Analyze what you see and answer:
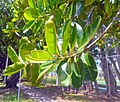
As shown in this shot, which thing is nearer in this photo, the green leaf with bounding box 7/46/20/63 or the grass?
the green leaf with bounding box 7/46/20/63

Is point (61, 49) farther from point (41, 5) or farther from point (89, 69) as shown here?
point (41, 5)

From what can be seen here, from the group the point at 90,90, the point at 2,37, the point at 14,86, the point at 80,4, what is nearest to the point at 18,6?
the point at 80,4

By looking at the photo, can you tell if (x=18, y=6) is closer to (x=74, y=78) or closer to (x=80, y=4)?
(x=80, y=4)

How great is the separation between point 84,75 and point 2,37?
591cm

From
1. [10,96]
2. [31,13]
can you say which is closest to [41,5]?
[31,13]

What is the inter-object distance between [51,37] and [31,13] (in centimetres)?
22

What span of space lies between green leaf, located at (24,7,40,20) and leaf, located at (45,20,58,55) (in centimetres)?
21

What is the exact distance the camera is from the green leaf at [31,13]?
59cm

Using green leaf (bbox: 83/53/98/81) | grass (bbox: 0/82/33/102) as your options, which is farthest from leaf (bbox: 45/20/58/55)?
grass (bbox: 0/82/33/102)

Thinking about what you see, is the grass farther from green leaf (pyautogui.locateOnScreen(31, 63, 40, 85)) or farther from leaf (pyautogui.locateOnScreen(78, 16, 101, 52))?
leaf (pyautogui.locateOnScreen(78, 16, 101, 52))

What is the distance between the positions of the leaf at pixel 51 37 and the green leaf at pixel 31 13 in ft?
0.69

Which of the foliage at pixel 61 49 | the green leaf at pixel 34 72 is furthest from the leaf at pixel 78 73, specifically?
the green leaf at pixel 34 72

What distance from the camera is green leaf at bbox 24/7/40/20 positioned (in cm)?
59

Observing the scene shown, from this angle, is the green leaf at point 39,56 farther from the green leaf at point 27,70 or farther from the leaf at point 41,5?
the leaf at point 41,5
